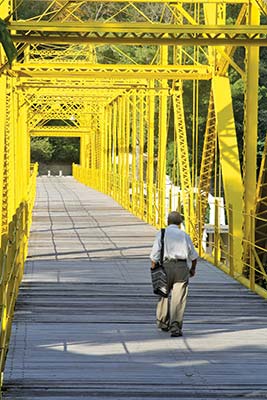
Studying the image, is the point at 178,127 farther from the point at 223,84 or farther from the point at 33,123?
the point at 33,123

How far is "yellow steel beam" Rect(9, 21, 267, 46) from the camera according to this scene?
1255cm

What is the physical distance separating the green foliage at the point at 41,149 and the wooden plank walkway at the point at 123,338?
7684 cm

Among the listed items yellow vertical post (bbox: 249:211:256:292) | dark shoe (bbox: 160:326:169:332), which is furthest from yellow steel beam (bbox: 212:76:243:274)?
dark shoe (bbox: 160:326:169:332)

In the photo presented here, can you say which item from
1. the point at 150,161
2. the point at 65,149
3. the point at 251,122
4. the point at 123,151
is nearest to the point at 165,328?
the point at 251,122

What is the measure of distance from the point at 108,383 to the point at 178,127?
819 inches

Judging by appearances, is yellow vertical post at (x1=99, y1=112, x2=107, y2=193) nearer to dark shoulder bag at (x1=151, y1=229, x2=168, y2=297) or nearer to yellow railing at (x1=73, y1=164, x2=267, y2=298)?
yellow railing at (x1=73, y1=164, x2=267, y2=298)

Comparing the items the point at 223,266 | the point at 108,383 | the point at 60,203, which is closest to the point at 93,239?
the point at 223,266

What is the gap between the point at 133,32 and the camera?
12.7 m

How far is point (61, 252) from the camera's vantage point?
18.0 m

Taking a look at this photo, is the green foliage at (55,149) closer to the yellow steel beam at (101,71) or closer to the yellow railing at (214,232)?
the yellow railing at (214,232)

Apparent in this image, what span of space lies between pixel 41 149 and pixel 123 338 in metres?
84.9

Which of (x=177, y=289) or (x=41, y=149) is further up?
(x=41, y=149)

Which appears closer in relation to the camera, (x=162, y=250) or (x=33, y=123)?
(x=162, y=250)

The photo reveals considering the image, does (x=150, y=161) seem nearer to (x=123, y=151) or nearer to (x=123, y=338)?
(x=123, y=151)
